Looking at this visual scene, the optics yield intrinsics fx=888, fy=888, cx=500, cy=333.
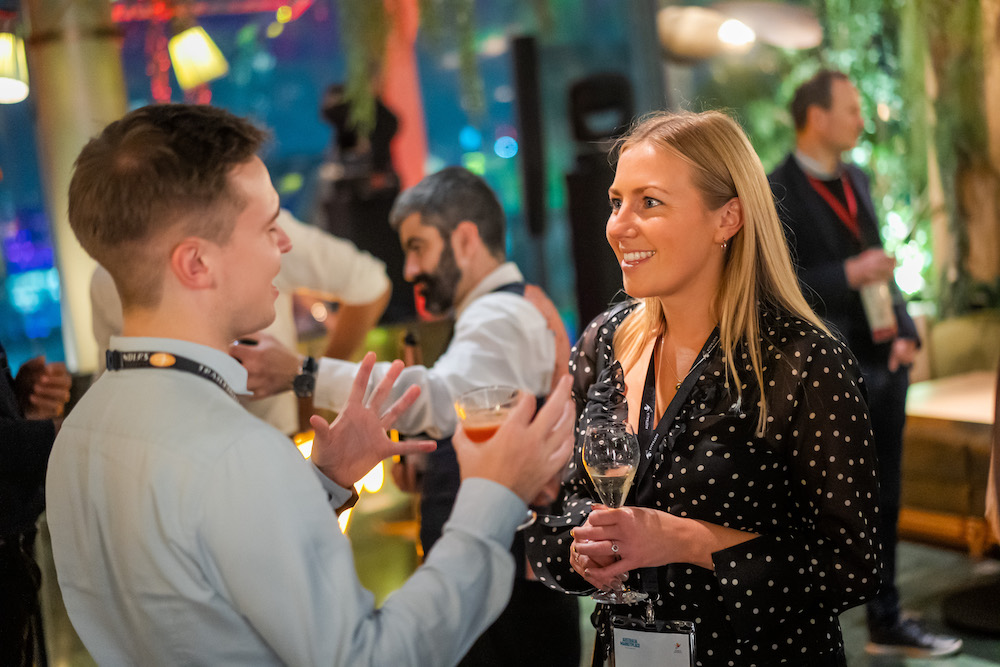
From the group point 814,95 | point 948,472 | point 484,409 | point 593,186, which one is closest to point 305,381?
point 484,409

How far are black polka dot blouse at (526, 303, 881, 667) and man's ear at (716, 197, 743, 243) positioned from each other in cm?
17

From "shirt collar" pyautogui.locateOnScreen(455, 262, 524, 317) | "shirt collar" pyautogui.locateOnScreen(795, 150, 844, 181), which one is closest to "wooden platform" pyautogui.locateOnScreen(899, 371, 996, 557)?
"shirt collar" pyautogui.locateOnScreen(795, 150, 844, 181)

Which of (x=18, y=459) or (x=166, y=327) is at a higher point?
(x=166, y=327)

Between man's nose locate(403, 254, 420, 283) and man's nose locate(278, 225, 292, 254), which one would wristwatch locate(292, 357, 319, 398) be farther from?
man's nose locate(278, 225, 292, 254)

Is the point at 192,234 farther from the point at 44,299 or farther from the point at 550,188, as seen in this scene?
the point at 550,188

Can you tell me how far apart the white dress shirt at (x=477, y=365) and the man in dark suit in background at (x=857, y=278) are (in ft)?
3.71

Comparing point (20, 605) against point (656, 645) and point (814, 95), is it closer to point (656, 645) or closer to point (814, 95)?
point (656, 645)

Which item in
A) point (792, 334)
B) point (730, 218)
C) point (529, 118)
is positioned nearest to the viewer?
point (792, 334)

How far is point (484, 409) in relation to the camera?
1.43 m

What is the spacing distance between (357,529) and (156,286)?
2.32m

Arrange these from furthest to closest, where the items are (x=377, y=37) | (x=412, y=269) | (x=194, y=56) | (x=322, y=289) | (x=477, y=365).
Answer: (x=194, y=56), (x=377, y=37), (x=322, y=289), (x=412, y=269), (x=477, y=365)

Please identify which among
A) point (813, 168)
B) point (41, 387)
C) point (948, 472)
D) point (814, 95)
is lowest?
point (948, 472)

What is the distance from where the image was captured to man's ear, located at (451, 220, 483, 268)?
8.21 ft

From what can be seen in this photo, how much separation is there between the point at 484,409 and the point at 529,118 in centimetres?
359
